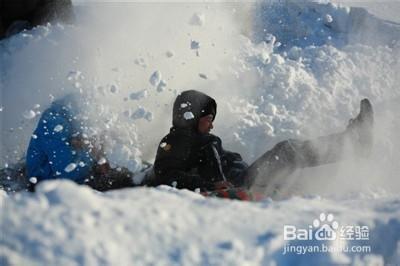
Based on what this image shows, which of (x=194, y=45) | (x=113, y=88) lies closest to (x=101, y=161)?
(x=113, y=88)

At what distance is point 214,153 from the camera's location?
317 centimetres

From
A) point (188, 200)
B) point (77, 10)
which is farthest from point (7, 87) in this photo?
point (188, 200)

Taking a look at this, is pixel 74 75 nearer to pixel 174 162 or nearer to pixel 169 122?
pixel 169 122

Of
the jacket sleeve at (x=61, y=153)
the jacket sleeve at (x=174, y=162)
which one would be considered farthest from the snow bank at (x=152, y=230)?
the jacket sleeve at (x=61, y=153)

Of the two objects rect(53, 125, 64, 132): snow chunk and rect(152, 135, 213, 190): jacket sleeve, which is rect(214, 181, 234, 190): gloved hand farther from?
rect(53, 125, 64, 132): snow chunk

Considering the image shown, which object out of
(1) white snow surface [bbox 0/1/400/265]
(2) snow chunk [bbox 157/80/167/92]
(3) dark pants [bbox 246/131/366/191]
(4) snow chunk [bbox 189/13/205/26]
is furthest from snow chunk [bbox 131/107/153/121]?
(4) snow chunk [bbox 189/13/205/26]

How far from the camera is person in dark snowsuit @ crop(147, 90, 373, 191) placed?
313cm

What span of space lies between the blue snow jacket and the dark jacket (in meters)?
0.48

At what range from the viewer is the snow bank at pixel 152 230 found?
4.24ft

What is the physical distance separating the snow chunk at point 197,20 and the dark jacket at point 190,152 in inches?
84.7

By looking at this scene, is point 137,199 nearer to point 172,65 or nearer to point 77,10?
point 172,65

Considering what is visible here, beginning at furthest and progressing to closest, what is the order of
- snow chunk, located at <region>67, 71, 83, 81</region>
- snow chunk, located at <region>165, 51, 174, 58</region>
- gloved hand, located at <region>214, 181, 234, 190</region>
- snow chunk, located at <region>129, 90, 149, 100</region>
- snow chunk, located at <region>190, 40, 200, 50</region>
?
snow chunk, located at <region>190, 40, 200, 50</region>, snow chunk, located at <region>165, 51, 174, 58</region>, snow chunk, located at <region>67, 71, 83, 81</region>, snow chunk, located at <region>129, 90, 149, 100</region>, gloved hand, located at <region>214, 181, 234, 190</region>

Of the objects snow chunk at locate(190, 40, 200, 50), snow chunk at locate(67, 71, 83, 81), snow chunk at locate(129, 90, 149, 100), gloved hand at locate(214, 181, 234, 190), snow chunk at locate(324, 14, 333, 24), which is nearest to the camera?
gloved hand at locate(214, 181, 234, 190)

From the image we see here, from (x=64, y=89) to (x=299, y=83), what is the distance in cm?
213
